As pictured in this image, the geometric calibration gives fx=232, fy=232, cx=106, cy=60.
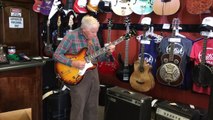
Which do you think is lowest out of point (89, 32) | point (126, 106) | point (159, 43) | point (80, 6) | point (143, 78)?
point (126, 106)

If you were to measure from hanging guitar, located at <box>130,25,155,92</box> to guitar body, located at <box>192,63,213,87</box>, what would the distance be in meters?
0.50

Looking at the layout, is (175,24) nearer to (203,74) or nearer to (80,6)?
(203,74)

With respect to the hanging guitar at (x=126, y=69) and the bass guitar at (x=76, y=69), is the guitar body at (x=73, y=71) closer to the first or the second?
the bass guitar at (x=76, y=69)

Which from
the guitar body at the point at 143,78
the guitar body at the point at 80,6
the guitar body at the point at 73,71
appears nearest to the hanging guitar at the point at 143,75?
the guitar body at the point at 143,78

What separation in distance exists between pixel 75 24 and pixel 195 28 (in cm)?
195

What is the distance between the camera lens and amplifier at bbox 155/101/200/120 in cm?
205

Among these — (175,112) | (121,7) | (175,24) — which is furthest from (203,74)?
(121,7)

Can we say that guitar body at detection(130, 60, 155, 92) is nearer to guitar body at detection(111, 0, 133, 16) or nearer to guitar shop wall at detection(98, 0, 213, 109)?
guitar shop wall at detection(98, 0, 213, 109)

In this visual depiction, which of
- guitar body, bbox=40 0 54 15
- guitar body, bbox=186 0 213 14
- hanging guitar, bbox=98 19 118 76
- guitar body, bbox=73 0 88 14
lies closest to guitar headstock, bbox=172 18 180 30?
guitar body, bbox=186 0 213 14

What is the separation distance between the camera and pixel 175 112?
2.12 m

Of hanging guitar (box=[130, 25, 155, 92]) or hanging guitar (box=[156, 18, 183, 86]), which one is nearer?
hanging guitar (box=[156, 18, 183, 86])

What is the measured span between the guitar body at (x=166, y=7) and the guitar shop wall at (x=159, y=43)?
15 millimetres

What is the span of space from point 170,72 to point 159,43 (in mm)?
391

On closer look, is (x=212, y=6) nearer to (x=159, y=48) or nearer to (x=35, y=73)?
(x=159, y=48)
